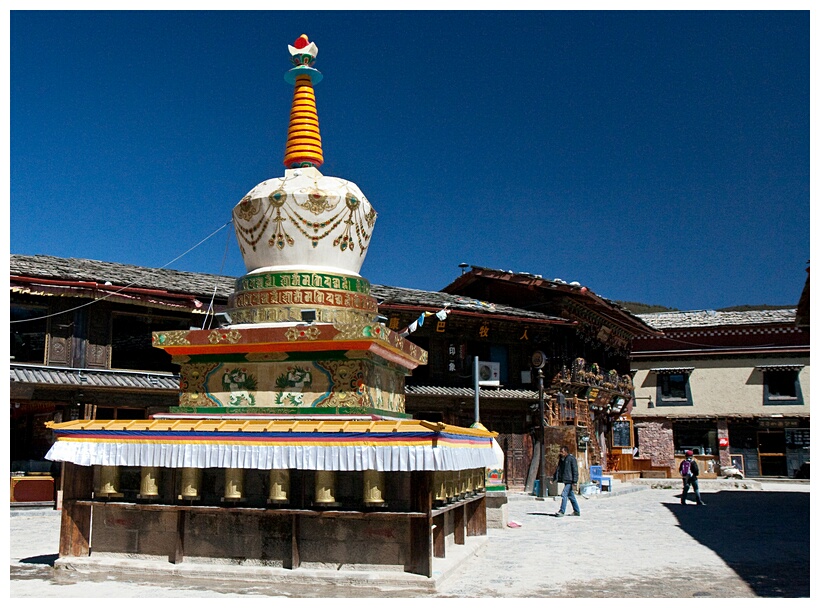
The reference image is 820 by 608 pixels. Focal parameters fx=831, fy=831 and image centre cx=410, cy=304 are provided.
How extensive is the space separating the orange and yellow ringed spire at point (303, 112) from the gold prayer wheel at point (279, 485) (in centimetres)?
534

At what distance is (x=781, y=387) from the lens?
42656 millimetres

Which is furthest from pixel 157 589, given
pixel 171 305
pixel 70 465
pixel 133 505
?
pixel 171 305

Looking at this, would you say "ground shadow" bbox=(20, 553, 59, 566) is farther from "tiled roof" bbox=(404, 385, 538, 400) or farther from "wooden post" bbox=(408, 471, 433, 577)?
"tiled roof" bbox=(404, 385, 538, 400)

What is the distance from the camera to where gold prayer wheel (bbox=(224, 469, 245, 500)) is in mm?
10094

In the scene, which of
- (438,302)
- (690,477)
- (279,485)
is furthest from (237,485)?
(438,302)

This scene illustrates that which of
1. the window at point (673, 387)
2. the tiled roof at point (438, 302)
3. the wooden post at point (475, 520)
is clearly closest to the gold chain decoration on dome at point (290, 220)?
the wooden post at point (475, 520)

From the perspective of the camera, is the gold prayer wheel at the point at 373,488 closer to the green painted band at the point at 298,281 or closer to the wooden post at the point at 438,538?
the wooden post at the point at 438,538

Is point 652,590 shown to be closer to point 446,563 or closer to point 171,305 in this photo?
point 446,563

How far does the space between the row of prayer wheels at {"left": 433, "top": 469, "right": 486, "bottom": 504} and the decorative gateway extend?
42 millimetres

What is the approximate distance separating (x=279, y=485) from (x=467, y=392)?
19.0 m

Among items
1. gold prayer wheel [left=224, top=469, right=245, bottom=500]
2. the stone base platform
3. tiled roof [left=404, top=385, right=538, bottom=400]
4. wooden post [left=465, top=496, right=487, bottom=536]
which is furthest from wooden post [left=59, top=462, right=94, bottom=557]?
tiled roof [left=404, top=385, right=538, bottom=400]

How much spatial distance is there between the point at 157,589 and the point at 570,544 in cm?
735

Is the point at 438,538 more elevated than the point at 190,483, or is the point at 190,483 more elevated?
the point at 190,483

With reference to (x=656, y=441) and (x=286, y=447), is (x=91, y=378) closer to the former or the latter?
(x=286, y=447)
